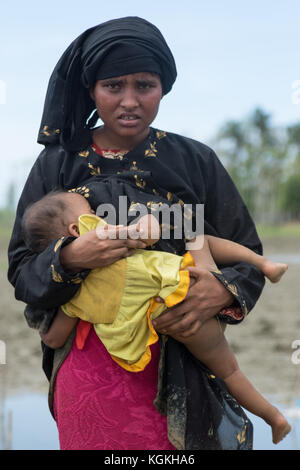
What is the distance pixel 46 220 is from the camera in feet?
7.29

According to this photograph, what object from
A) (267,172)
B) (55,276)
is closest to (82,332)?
(55,276)

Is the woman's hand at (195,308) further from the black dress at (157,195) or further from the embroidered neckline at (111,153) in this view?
the embroidered neckline at (111,153)

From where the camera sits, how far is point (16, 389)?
6.91 metres

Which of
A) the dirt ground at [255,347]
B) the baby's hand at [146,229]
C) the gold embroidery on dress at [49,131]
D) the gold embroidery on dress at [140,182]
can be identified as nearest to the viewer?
the baby's hand at [146,229]

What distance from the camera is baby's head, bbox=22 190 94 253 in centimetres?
219

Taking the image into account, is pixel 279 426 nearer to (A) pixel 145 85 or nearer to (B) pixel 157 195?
(B) pixel 157 195

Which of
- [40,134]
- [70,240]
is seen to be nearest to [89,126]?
[40,134]

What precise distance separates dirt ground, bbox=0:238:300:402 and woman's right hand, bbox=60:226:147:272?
16.7ft

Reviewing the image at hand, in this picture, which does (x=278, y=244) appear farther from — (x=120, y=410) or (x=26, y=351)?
(x=120, y=410)

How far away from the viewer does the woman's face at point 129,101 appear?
7.33 ft

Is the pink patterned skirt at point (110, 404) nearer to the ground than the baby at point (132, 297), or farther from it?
nearer to the ground

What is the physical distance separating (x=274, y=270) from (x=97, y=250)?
656 mm

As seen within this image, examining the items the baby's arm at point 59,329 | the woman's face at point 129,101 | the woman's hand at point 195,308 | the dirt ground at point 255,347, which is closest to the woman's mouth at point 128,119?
the woman's face at point 129,101
